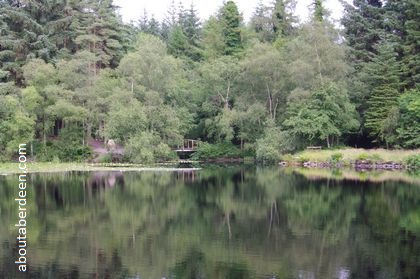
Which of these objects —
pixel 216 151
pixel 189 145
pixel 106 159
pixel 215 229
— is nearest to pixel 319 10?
pixel 216 151

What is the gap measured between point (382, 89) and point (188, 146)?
62.3 feet

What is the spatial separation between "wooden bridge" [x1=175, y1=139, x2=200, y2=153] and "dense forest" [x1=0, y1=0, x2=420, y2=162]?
136 cm

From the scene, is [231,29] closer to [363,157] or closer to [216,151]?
[216,151]

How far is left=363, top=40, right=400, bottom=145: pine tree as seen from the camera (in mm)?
48469

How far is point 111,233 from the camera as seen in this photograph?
18.4 metres

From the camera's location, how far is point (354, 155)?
46.2 meters

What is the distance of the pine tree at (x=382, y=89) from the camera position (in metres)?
48.5

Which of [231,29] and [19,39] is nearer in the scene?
[19,39]

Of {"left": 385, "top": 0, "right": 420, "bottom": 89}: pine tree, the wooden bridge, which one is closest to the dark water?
{"left": 385, "top": 0, "right": 420, "bottom": 89}: pine tree

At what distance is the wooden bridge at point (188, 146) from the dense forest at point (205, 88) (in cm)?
136

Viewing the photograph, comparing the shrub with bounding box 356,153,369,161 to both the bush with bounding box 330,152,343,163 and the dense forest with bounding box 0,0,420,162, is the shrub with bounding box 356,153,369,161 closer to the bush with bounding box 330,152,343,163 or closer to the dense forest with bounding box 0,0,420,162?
the bush with bounding box 330,152,343,163

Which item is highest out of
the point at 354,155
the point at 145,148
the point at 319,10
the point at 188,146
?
the point at 319,10

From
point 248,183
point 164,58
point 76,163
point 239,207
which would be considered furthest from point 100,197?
point 164,58

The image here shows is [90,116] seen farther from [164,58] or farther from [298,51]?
[298,51]
